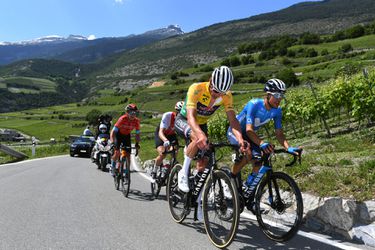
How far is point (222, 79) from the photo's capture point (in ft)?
18.4

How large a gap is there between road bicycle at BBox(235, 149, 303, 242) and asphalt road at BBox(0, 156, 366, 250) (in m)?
→ 0.19

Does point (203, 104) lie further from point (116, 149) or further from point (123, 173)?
point (116, 149)

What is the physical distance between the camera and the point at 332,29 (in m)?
187

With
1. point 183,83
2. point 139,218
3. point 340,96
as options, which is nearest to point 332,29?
point 183,83

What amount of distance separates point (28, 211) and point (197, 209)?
11.2 feet

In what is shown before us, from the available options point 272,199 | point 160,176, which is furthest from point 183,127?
point 160,176

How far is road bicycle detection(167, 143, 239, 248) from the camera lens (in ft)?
16.5

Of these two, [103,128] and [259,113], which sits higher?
[259,113]

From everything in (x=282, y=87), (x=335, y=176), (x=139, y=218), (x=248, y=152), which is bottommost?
(x=139, y=218)

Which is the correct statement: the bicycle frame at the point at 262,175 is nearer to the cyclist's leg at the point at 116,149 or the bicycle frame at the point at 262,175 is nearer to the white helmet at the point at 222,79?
the white helmet at the point at 222,79

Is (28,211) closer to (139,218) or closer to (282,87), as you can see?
(139,218)

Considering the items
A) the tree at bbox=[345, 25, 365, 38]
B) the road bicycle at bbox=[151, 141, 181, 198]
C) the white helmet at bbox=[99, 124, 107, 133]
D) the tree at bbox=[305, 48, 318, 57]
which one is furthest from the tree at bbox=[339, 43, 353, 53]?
the road bicycle at bbox=[151, 141, 181, 198]

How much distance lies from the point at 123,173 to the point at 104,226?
3.64m

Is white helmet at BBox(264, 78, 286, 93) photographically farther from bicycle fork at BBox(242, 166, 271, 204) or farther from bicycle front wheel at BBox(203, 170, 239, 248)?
bicycle front wheel at BBox(203, 170, 239, 248)
